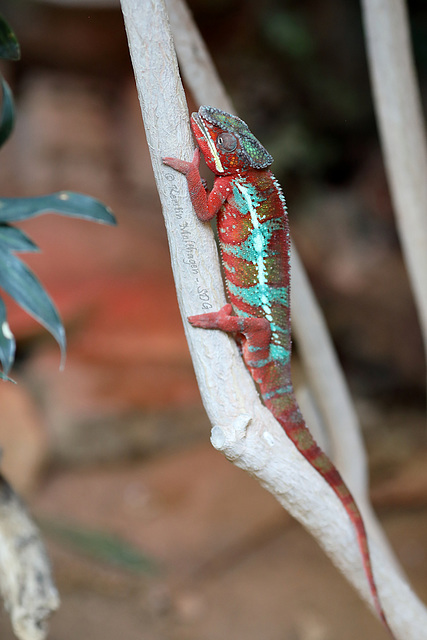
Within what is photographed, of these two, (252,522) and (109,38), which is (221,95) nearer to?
(252,522)

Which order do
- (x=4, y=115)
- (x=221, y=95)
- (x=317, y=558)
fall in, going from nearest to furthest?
(x=4, y=115), (x=221, y=95), (x=317, y=558)

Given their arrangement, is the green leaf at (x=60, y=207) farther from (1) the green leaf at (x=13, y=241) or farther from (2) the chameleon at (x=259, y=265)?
(2) the chameleon at (x=259, y=265)

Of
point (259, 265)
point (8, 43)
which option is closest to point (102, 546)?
point (259, 265)

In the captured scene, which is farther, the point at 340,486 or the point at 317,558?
the point at 317,558

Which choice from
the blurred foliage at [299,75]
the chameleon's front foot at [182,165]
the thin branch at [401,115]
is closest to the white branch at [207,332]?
the chameleon's front foot at [182,165]

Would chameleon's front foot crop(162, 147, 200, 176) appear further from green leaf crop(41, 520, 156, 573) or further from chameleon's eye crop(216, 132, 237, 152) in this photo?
green leaf crop(41, 520, 156, 573)

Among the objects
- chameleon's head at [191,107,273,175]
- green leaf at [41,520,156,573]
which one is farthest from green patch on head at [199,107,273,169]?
green leaf at [41,520,156,573]

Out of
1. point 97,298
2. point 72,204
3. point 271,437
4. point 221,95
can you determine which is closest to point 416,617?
point 271,437
